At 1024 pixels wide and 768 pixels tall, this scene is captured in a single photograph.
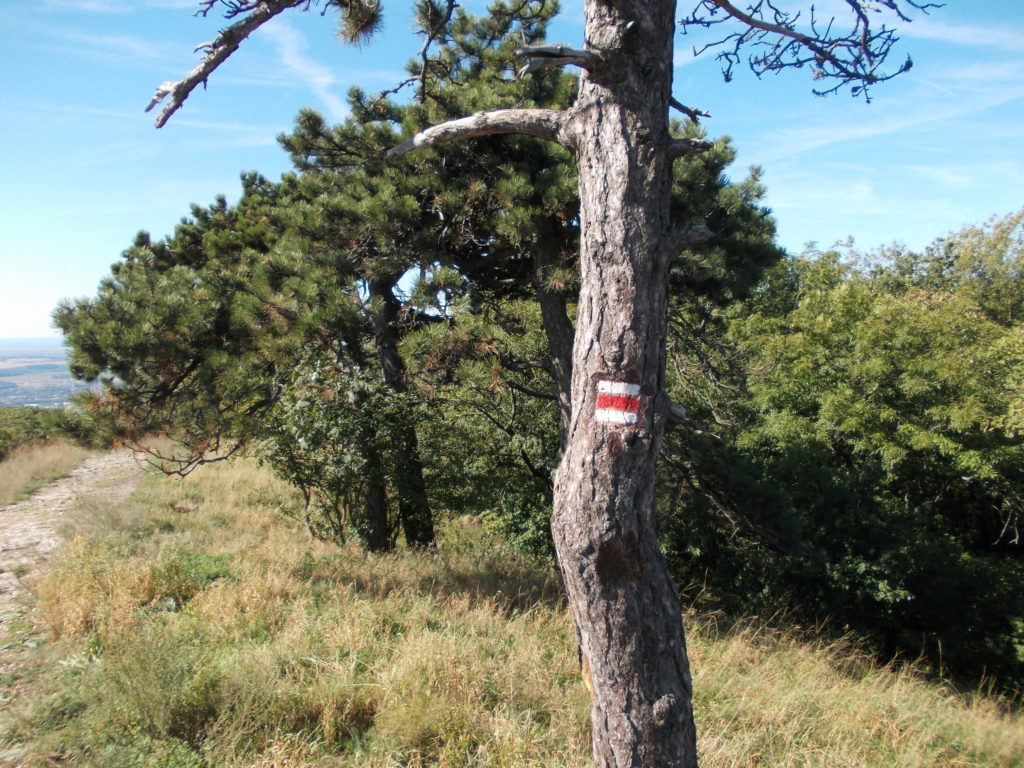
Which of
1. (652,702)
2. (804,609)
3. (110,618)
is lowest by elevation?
(804,609)

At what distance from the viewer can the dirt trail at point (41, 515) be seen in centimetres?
635

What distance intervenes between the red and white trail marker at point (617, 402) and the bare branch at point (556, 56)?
136cm

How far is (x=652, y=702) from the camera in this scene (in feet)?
9.01

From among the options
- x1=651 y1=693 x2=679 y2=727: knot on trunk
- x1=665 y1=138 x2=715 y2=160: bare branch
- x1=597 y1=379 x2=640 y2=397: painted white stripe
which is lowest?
x1=651 y1=693 x2=679 y2=727: knot on trunk

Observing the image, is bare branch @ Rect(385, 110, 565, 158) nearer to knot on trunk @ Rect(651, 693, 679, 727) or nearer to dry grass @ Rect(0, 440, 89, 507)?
knot on trunk @ Rect(651, 693, 679, 727)

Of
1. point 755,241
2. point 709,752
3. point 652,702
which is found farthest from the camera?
point 755,241

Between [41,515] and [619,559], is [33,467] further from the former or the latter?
[619,559]

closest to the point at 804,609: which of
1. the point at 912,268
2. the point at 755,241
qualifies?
the point at 755,241

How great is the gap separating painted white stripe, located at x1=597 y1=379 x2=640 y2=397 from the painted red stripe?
17 mm

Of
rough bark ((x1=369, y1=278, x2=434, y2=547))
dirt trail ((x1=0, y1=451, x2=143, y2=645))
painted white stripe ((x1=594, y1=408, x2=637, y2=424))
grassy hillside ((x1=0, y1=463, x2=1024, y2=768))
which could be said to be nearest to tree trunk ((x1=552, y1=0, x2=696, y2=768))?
painted white stripe ((x1=594, y1=408, x2=637, y2=424))

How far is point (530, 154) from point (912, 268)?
84.8 feet

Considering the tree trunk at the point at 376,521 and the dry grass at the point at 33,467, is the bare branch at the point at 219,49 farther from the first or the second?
the dry grass at the point at 33,467

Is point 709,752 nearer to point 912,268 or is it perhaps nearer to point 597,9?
point 597,9

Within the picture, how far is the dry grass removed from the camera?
1211cm
